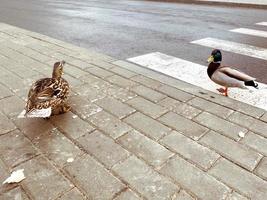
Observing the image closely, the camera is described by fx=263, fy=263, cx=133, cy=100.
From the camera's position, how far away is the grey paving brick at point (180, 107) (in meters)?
3.67

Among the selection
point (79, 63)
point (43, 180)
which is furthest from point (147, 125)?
point (79, 63)

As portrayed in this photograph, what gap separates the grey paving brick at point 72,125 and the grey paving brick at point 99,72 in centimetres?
153

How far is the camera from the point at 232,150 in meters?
2.94

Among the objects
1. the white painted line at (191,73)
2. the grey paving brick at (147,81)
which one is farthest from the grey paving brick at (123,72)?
the white painted line at (191,73)

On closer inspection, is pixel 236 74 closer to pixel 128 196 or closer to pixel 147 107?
pixel 147 107

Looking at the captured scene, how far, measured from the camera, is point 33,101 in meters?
3.09

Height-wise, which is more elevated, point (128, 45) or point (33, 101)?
point (33, 101)

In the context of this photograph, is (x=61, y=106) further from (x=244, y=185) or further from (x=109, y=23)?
(x=109, y=23)

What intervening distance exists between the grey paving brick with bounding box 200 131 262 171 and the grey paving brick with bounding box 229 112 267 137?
454 millimetres

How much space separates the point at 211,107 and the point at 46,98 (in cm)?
231

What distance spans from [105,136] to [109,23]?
8202 millimetres

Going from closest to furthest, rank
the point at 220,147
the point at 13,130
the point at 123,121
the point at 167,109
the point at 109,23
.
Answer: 1. the point at 220,147
2. the point at 13,130
3. the point at 123,121
4. the point at 167,109
5. the point at 109,23

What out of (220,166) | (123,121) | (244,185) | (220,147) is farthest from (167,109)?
(244,185)

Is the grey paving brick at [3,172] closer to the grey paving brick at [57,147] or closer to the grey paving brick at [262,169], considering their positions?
the grey paving brick at [57,147]
